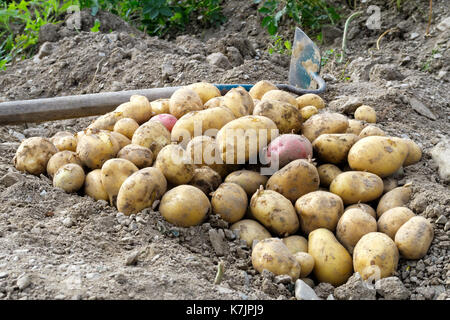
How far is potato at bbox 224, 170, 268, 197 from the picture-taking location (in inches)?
93.0

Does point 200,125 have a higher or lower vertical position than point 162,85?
higher

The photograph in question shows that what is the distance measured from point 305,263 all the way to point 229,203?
0.40 metres

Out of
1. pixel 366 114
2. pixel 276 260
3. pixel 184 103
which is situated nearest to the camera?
pixel 276 260

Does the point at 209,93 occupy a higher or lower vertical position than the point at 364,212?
higher

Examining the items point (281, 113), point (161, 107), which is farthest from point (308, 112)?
point (161, 107)

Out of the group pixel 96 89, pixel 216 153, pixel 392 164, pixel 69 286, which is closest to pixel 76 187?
pixel 216 153

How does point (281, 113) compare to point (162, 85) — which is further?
point (162, 85)

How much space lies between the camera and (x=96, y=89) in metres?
4.12

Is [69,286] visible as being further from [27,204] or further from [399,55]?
[399,55]

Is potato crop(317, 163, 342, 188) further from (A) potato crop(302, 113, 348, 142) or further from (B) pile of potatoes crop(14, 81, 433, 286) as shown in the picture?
(A) potato crop(302, 113, 348, 142)

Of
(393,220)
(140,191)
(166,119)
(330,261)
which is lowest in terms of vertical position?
(330,261)

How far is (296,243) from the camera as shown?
218 cm

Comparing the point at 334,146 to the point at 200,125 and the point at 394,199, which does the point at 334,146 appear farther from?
the point at 200,125

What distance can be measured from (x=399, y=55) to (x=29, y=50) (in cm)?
323
